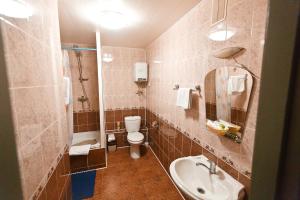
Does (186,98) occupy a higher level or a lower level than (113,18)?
lower

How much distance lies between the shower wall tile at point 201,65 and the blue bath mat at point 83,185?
126 centimetres

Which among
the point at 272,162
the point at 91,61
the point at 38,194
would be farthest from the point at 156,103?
the point at 272,162

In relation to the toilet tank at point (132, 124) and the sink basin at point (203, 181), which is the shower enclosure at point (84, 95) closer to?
the toilet tank at point (132, 124)

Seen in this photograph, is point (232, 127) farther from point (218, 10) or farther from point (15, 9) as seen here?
point (15, 9)

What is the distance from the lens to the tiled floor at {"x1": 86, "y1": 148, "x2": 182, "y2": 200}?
75.6 inches

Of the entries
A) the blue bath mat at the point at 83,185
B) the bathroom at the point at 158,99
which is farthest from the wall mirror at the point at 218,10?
the blue bath mat at the point at 83,185

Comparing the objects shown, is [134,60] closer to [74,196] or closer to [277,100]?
[74,196]

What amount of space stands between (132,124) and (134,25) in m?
2.00

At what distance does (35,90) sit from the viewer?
73cm

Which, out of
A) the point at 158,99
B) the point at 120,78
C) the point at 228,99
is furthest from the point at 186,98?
the point at 120,78

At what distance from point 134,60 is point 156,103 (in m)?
1.23

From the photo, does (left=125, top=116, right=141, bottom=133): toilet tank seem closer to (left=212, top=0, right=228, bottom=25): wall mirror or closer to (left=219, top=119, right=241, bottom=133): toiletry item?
(left=219, top=119, right=241, bottom=133): toiletry item

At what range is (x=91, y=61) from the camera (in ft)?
10.1

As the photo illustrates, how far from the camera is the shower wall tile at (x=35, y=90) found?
57 centimetres
